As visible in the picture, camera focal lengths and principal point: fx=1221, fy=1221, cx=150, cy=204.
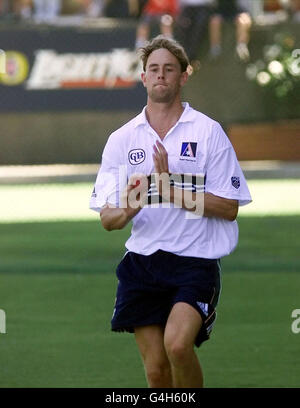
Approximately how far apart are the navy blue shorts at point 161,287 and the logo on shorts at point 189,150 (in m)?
0.52

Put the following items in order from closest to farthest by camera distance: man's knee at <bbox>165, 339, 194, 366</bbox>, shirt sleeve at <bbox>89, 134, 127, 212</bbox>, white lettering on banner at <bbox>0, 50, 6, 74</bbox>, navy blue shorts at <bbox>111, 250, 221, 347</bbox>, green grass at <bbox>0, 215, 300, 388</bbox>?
man's knee at <bbox>165, 339, 194, 366</bbox>
navy blue shorts at <bbox>111, 250, 221, 347</bbox>
shirt sleeve at <bbox>89, 134, 127, 212</bbox>
green grass at <bbox>0, 215, 300, 388</bbox>
white lettering on banner at <bbox>0, 50, 6, 74</bbox>

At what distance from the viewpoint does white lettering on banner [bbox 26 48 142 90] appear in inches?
992

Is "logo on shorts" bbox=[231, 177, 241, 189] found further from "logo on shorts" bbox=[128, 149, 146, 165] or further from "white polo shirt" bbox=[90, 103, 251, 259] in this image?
"logo on shorts" bbox=[128, 149, 146, 165]

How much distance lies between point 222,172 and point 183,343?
0.93 m

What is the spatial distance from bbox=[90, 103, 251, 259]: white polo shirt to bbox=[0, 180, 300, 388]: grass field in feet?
4.69

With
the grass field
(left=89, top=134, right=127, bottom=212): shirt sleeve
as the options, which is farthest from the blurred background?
(left=89, top=134, right=127, bottom=212): shirt sleeve

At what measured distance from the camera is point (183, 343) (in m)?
6.01

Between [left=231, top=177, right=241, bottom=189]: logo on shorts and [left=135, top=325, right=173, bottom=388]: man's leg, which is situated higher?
[left=231, top=177, right=241, bottom=189]: logo on shorts

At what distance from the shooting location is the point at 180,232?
6324 millimetres

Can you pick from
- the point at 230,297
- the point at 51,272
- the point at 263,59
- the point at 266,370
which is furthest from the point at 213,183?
the point at 263,59

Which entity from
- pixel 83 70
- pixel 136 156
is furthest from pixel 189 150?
pixel 83 70

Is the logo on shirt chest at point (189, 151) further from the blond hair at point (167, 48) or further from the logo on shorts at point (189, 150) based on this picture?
the blond hair at point (167, 48)

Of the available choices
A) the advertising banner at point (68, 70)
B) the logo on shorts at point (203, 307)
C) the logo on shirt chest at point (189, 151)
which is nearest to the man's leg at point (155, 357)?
the logo on shorts at point (203, 307)

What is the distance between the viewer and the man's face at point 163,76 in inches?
249
